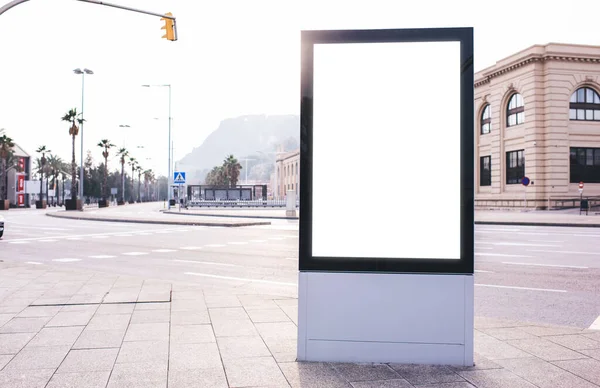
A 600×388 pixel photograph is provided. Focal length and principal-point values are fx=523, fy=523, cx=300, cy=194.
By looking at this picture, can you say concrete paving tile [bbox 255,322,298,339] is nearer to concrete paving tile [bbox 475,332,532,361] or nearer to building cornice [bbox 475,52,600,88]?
concrete paving tile [bbox 475,332,532,361]

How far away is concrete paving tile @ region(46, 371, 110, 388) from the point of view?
3.76m

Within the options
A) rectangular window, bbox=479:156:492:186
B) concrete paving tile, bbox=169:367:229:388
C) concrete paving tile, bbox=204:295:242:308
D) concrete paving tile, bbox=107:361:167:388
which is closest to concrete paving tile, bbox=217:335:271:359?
concrete paving tile, bbox=169:367:229:388

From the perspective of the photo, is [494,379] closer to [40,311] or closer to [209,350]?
[209,350]

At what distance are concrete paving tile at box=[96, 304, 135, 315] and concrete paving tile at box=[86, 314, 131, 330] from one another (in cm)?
16

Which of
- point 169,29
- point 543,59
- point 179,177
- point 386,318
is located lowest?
point 386,318

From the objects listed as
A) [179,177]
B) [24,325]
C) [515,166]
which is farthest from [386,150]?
[515,166]

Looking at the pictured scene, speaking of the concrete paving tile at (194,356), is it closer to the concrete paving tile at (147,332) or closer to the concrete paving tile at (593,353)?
the concrete paving tile at (147,332)

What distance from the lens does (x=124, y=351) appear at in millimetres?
4621

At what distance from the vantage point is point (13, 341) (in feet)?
16.3

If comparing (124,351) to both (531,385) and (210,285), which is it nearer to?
(531,385)

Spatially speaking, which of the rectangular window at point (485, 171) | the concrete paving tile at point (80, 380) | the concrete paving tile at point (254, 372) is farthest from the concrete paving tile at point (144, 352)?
the rectangular window at point (485, 171)

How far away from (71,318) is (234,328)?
1978 millimetres

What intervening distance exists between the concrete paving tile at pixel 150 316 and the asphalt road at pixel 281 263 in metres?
2.25

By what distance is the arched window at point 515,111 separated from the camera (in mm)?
48872
